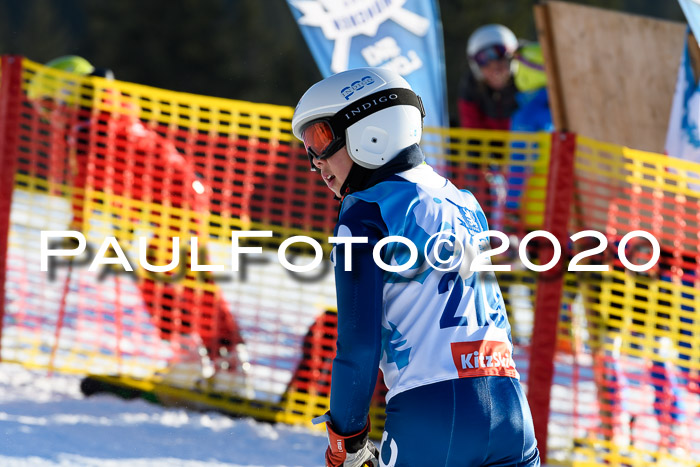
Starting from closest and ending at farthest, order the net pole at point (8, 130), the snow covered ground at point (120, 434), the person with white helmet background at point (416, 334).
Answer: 1. the person with white helmet background at point (416, 334)
2. the snow covered ground at point (120, 434)
3. the net pole at point (8, 130)

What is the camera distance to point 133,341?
5.92 meters

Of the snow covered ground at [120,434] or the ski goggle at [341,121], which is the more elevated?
the ski goggle at [341,121]

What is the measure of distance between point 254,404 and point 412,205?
3420 millimetres

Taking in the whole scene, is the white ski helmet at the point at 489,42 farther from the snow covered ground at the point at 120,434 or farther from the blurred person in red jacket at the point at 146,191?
the snow covered ground at the point at 120,434

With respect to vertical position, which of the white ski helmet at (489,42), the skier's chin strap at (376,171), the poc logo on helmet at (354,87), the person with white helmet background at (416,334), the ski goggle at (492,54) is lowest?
the person with white helmet background at (416,334)

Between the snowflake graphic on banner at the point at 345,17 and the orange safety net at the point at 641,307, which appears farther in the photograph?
the snowflake graphic on banner at the point at 345,17

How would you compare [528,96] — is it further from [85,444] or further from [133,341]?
[85,444]

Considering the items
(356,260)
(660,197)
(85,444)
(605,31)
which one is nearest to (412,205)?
(356,260)

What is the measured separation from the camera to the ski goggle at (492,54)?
7.61m

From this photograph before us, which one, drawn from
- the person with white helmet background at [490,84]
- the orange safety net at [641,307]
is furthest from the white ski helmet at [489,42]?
the orange safety net at [641,307]

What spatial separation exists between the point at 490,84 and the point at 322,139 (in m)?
5.69

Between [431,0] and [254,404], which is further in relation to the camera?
[431,0]

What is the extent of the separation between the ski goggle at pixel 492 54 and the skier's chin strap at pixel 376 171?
218 inches

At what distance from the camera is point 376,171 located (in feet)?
7.58
